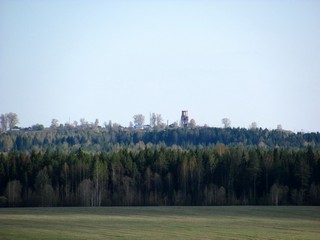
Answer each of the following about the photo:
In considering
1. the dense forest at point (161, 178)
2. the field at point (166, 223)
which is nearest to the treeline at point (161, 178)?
the dense forest at point (161, 178)

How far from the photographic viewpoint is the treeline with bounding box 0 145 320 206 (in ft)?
376

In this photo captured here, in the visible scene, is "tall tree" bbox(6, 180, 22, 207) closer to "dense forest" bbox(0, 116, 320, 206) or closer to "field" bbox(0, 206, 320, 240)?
"dense forest" bbox(0, 116, 320, 206)

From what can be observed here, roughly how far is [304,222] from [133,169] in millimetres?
52191

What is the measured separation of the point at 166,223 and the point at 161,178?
47823 millimetres

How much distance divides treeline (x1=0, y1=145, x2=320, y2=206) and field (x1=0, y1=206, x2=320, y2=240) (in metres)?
17.1

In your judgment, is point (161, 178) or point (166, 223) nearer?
point (166, 223)

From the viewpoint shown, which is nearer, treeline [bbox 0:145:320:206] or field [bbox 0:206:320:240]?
field [bbox 0:206:320:240]

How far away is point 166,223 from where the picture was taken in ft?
249

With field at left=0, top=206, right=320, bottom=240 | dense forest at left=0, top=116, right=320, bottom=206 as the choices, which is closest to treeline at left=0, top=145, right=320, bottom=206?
dense forest at left=0, top=116, right=320, bottom=206

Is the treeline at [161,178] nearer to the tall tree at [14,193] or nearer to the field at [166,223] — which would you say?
the tall tree at [14,193]

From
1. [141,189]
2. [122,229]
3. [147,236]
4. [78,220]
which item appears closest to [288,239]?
[147,236]

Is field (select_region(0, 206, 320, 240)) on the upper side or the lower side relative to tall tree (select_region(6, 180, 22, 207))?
lower

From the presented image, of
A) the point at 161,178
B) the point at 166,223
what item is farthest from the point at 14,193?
the point at 166,223

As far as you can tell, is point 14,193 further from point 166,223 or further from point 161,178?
point 166,223
